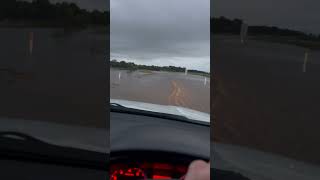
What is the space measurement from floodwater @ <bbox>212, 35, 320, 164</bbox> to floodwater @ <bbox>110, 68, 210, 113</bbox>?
0.09m

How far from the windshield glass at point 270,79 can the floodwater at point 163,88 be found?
0.32 ft

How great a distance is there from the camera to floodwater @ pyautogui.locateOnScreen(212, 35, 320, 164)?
1288 mm

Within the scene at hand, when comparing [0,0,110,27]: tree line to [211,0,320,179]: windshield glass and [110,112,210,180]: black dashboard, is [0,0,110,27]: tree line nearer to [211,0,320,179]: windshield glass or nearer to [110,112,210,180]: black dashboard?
[211,0,320,179]: windshield glass

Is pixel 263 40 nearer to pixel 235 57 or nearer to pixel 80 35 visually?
pixel 235 57

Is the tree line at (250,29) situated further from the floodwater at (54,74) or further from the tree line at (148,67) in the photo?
the floodwater at (54,74)

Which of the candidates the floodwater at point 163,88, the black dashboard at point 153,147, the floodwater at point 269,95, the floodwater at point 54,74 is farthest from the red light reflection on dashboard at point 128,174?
the floodwater at point 269,95

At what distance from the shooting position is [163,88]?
1.86 meters

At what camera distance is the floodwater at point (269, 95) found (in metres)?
1.29

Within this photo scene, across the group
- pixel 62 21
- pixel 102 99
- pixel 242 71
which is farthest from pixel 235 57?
pixel 62 21

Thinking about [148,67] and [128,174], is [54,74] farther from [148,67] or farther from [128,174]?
[128,174]

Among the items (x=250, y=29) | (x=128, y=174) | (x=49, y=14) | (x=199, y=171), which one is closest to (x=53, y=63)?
(x=49, y=14)

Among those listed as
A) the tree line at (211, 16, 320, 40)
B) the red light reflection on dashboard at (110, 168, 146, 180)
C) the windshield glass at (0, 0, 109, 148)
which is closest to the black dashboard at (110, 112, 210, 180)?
the red light reflection on dashboard at (110, 168, 146, 180)

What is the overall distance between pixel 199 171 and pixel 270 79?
1.75 ft

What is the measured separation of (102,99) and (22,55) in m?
0.26
